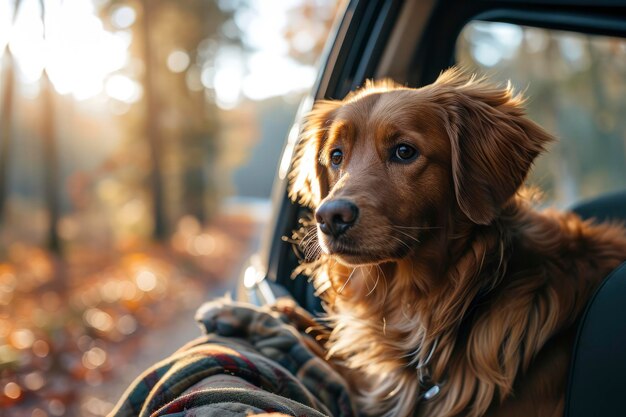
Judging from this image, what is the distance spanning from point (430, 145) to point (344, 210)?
0.47 meters

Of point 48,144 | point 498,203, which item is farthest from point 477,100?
point 48,144

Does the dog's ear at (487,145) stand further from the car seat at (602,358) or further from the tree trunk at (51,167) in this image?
the tree trunk at (51,167)

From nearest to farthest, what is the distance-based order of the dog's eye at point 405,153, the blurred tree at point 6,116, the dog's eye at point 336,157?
the dog's eye at point 405,153
the dog's eye at point 336,157
the blurred tree at point 6,116

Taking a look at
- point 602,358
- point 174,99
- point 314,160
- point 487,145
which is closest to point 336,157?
point 314,160

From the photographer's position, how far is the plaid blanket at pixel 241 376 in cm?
167

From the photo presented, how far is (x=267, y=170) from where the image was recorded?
201 ft

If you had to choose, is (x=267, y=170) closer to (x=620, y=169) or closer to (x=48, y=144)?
(x=48, y=144)

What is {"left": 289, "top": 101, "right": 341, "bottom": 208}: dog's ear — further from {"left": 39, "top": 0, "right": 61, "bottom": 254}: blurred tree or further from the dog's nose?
{"left": 39, "top": 0, "right": 61, "bottom": 254}: blurred tree

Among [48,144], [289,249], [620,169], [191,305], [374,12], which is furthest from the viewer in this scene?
[48,144]

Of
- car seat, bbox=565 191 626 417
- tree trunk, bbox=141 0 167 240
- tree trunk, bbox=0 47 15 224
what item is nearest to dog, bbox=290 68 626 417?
car seat, bbox=565 191 626 417

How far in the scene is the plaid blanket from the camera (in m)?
1.67

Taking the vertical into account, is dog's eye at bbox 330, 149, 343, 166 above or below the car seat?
above

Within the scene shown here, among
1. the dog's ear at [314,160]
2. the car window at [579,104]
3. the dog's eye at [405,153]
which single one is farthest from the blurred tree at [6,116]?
the dog's eye at [405,153]

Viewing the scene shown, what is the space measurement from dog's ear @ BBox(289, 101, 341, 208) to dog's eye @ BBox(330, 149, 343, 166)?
12 centimetres
